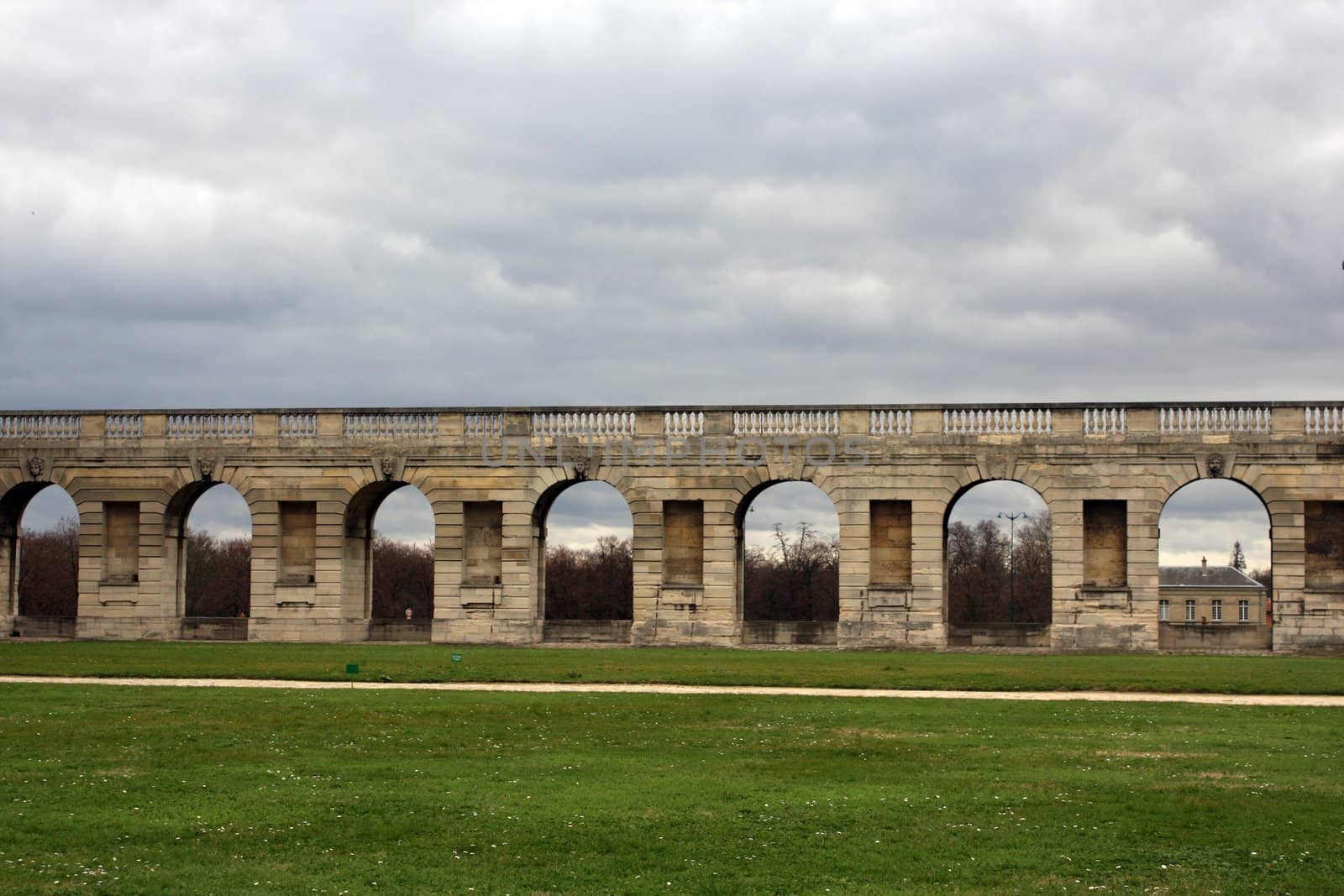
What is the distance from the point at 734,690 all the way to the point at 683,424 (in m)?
17.8

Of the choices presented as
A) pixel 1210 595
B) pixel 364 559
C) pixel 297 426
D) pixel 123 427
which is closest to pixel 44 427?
pixel 123 427

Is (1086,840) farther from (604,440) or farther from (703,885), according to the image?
(604,440)

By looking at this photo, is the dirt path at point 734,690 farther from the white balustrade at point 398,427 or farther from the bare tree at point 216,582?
the bare tree at point 216,582

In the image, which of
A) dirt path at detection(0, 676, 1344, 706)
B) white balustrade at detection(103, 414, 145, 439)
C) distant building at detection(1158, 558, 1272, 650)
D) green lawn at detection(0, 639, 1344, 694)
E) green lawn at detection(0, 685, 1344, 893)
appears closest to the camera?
green lawn at detection(0, 685, 1344, 893)

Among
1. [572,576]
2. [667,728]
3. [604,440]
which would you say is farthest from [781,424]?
[572,576]

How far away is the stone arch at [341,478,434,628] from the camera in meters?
45.9

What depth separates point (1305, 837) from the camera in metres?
13.7

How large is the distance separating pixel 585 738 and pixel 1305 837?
30.3 ft

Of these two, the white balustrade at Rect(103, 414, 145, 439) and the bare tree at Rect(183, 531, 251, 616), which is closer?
the white balustrade at Rect(103, 414, 145, 439)

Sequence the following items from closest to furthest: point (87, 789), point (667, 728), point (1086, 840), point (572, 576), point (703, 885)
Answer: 1. point (703, 885)
2. point (1086, 840)
3. point (87, 789)
4. point (667, 728)
5. point (572, 576)

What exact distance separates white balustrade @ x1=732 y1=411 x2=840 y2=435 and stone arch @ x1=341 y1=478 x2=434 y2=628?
9711 millimetres

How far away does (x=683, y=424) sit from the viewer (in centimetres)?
4488

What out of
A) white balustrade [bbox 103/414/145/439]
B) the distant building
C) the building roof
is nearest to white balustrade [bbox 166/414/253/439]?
white balustrade [bbox 103/414/145/439]

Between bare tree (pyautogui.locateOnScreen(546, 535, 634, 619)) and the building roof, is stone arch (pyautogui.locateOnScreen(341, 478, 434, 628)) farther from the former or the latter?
the building roof
